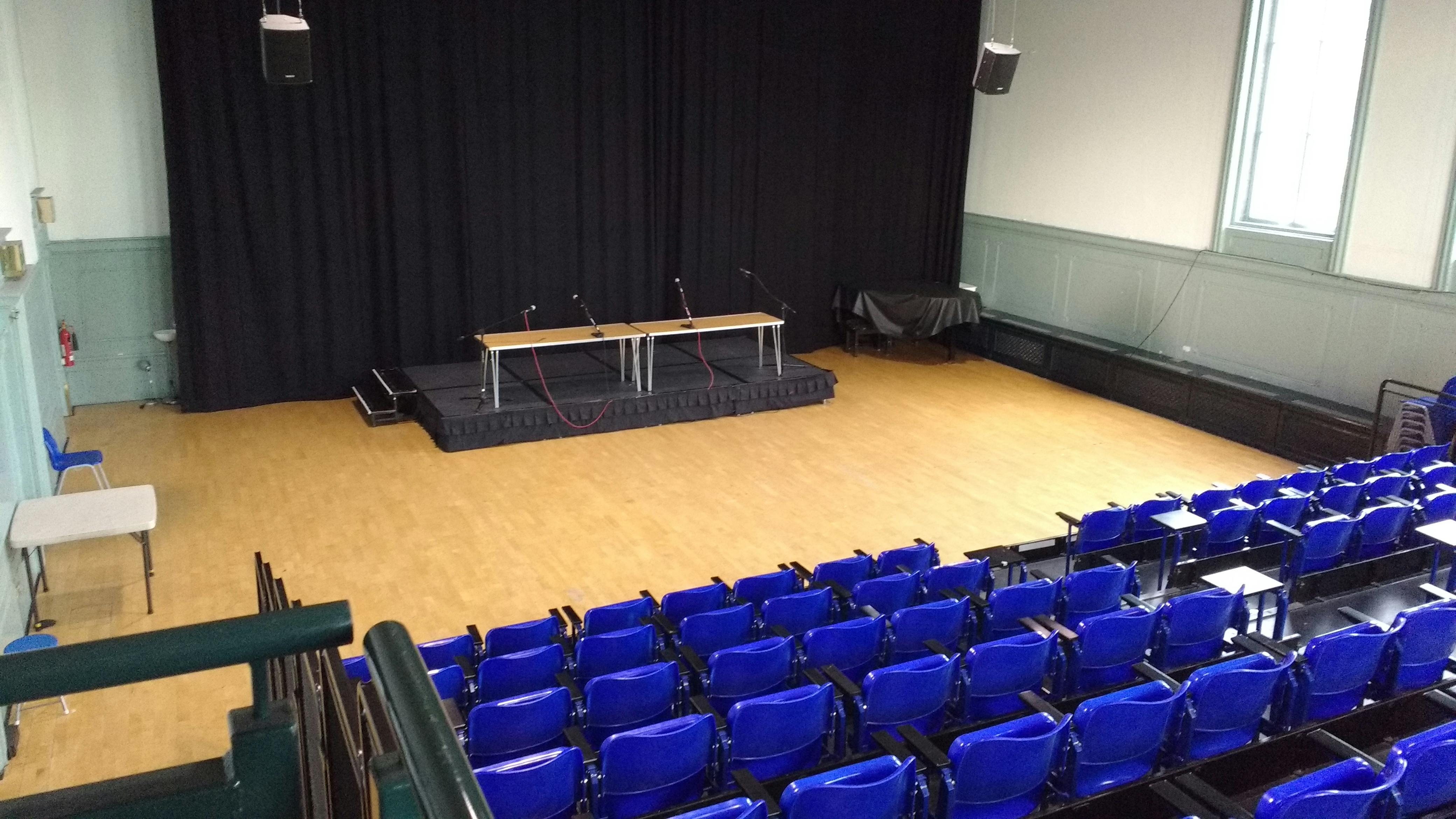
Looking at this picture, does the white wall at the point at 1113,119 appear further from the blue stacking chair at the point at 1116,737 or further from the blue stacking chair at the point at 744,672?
the blue stacking chair at the point at 744,672

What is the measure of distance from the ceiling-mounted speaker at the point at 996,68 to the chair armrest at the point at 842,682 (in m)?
7.40

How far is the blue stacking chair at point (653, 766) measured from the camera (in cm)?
402

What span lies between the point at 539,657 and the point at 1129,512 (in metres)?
4.10

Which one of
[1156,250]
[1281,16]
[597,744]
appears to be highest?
[1281,16]

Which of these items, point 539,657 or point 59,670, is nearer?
point 59,670

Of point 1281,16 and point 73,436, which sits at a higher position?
point 1281,16

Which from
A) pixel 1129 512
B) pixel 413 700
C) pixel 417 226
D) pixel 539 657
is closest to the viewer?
pixel 413 700

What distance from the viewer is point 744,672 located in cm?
493

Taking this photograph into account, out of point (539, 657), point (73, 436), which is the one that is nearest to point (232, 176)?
point (73, 436)

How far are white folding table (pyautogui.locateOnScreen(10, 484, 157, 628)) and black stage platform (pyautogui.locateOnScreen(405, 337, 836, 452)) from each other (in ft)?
11.4

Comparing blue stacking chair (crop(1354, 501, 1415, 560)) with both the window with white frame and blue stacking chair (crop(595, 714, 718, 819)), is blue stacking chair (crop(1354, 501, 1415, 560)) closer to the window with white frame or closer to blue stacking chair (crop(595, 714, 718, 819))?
the window with white frame

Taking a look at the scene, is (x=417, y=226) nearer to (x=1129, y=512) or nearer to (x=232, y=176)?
(x=232, y=176)

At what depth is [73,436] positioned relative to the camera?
10547 mm

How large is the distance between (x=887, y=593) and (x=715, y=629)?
3.54 ft
